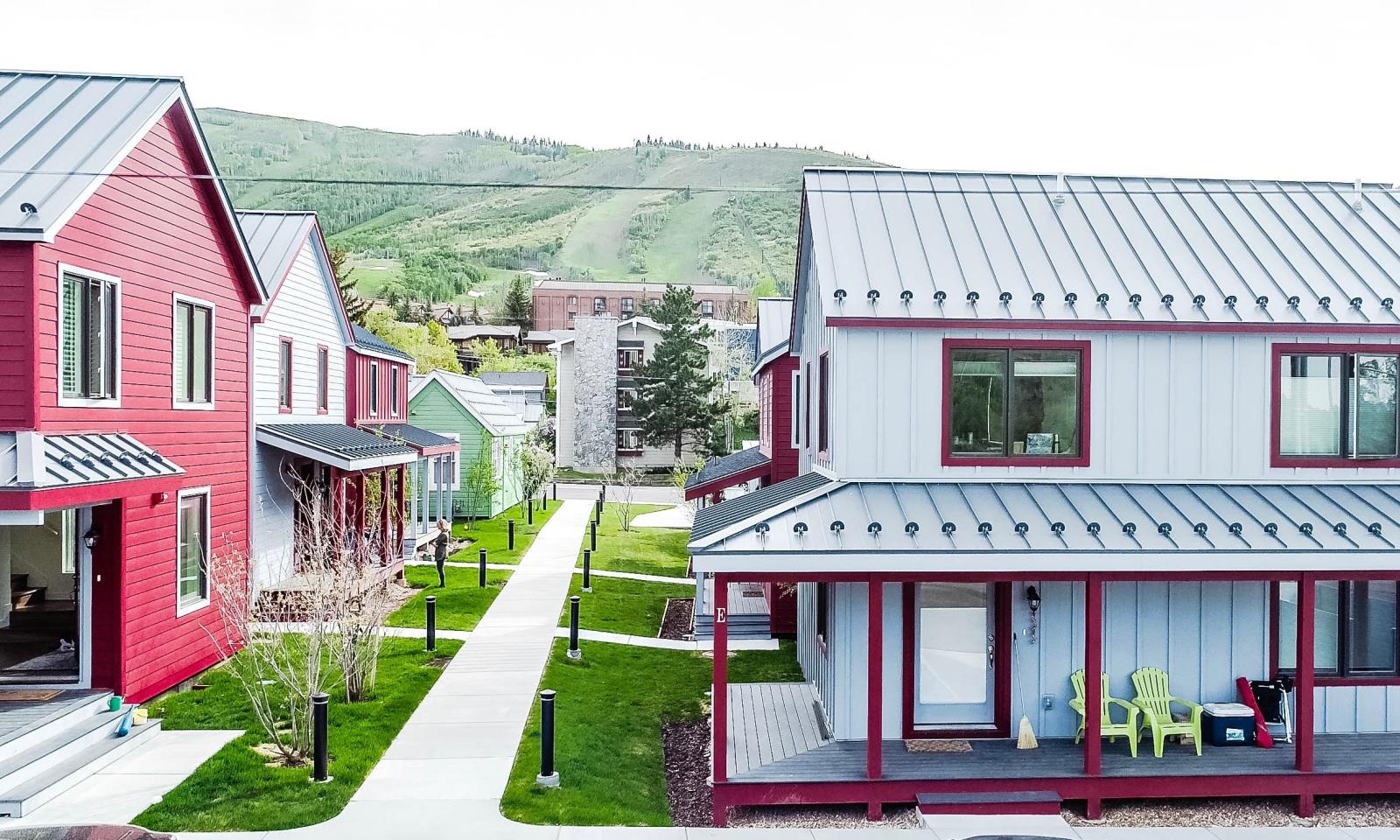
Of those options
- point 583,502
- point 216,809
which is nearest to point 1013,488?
point 216,809

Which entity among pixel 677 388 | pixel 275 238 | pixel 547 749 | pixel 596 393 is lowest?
pixel 547 749

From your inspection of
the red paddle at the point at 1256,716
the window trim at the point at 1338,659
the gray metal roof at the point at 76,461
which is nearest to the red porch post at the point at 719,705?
the red paddle at the point at 1256,716

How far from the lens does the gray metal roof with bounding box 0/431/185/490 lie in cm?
1025

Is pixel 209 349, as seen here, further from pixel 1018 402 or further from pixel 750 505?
pixel 1018 402

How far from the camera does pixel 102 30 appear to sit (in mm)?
24594

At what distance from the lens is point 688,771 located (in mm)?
11688

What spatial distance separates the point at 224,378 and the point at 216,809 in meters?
8.93

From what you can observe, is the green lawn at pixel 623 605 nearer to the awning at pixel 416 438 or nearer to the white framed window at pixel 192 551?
the awning at pixel 416 438

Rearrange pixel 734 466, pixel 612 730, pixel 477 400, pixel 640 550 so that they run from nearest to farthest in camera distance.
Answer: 1. pixel 612 730
2. pixel 734 466
3. pixel 640 550
4. pixel 477 400

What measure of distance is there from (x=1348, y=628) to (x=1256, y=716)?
177 cm

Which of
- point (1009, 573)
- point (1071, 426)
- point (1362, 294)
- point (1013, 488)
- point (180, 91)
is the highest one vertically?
point (180, 91)

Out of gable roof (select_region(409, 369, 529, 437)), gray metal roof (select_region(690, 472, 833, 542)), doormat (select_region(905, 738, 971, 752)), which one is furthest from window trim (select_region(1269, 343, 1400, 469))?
gable roof (select_region(409, 369, 529, 437))

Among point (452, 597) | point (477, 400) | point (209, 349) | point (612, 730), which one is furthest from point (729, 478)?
point (477, 400)

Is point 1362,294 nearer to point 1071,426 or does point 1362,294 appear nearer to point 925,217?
point 1071,426
